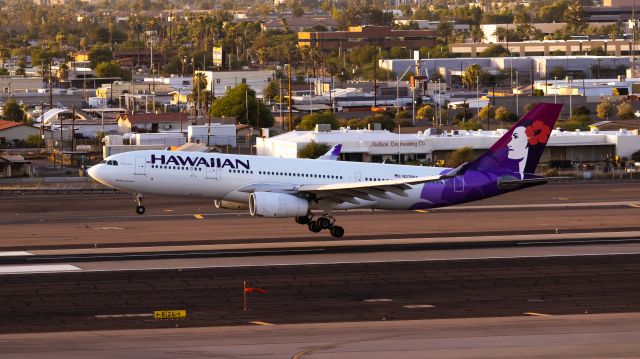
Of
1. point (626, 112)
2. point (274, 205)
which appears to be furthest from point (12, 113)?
point (274, 205)

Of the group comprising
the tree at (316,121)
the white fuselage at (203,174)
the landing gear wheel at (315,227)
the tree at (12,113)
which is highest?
the white fuselage at (203,174)

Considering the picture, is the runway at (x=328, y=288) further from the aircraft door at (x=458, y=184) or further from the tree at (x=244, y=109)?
the tree at (x=244, y=109)

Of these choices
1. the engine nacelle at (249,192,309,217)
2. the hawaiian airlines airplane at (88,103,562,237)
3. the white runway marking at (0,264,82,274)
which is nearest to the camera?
the white runway marking at (0,264,82,274)

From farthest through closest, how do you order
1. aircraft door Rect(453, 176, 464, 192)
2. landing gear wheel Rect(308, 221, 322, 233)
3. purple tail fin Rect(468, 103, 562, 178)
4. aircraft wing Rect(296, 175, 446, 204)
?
purple tail fin Rect(468, 103, 562, 178)
aircraft door Rect(453, 176, 464, 192)
landing gear wheel Rect(308, 221, 322, 233)
aircraft wing Rect(296, 175, 446, 204)

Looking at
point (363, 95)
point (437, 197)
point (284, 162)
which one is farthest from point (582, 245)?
point (363, 95)

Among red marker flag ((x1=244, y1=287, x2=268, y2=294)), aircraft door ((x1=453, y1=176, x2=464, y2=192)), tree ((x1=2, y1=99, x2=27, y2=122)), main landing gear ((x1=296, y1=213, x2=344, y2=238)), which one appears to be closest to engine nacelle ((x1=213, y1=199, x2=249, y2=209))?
main landing gear ((x1=296, y1=213, x2=344, y2=238))

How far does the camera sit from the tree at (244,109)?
147750 millimetres

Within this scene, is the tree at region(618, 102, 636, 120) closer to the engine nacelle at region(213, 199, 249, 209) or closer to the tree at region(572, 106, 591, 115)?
the tree at region(572, 106, 591, 115)

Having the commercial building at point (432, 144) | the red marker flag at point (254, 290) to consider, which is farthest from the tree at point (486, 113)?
the red marker flag at point (254, 290)

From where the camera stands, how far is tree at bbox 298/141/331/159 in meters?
103

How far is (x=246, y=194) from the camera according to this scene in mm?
58469

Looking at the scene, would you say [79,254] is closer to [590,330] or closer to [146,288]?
[146,288]

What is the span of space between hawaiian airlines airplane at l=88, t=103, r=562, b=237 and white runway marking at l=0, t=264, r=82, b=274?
329 inches

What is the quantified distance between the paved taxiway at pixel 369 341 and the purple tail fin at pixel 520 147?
21004mm
